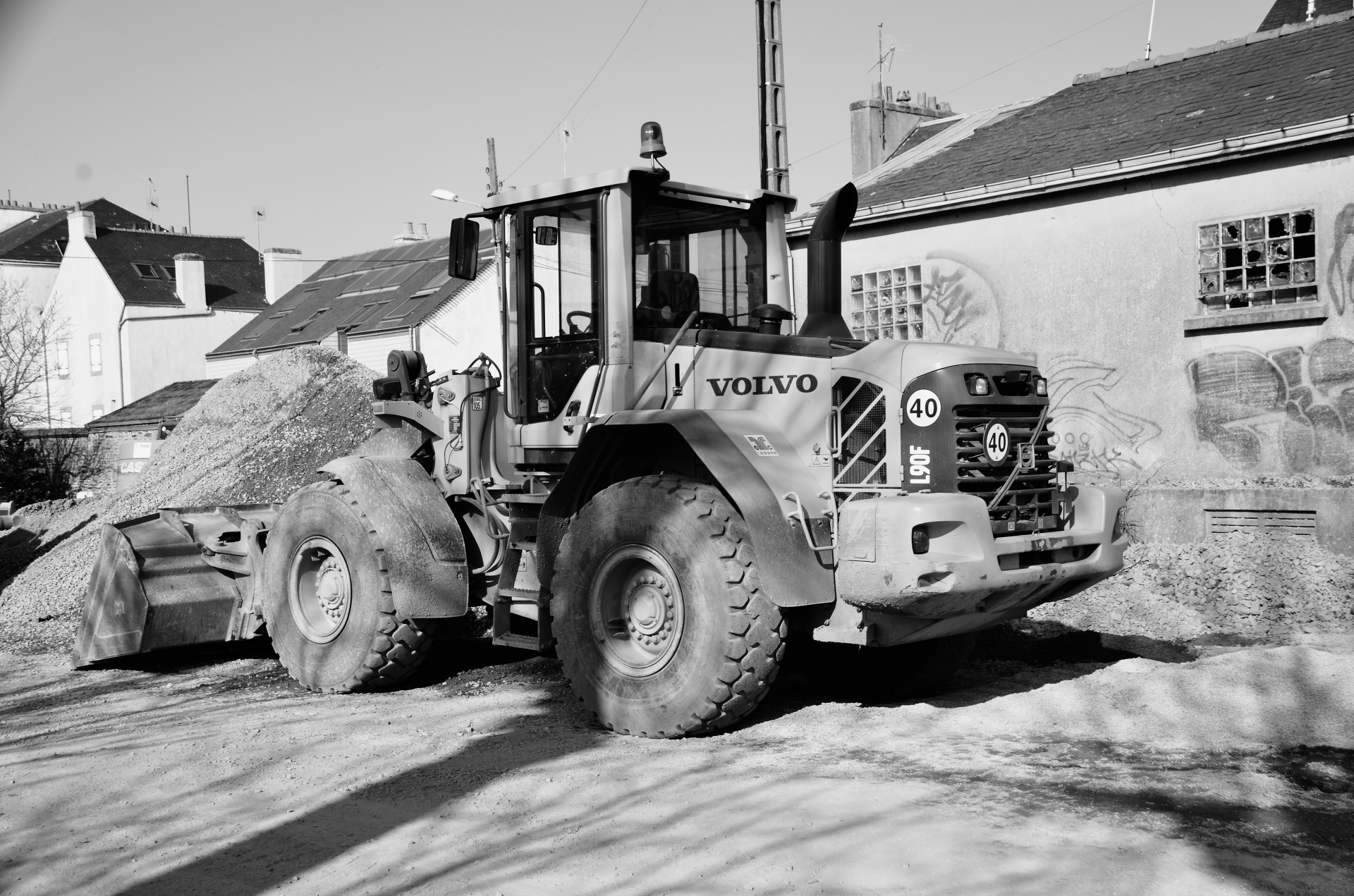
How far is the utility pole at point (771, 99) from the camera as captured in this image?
57.7ft

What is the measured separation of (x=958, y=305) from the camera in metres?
14.8

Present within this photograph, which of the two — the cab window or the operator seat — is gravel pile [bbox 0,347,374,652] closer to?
the cab window

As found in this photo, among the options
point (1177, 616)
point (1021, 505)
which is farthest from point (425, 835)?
point (1177, 616)

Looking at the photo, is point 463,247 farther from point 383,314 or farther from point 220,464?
point 383,314

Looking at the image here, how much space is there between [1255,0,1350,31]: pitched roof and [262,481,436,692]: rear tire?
2142 cm

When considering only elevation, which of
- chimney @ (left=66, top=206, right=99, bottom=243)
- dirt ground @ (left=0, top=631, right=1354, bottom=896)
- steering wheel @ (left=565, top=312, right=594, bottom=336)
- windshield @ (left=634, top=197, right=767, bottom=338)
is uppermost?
chimney @ (left=66, top=206, right=99, bottom=243)

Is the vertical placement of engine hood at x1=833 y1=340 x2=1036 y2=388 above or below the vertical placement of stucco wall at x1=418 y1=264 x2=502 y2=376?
below

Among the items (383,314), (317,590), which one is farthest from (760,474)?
(383,314)

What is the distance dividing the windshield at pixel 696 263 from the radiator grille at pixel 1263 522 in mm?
5596

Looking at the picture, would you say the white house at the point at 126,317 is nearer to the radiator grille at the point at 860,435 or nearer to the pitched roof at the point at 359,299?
the pitched roof at the point at 359,299

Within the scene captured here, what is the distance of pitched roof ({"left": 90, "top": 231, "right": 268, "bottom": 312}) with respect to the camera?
42.0 m

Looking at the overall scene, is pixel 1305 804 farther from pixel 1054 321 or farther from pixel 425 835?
pixel 1054 321

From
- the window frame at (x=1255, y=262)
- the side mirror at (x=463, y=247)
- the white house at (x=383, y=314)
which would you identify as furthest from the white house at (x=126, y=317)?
the side mirror at (x=463, y=247)

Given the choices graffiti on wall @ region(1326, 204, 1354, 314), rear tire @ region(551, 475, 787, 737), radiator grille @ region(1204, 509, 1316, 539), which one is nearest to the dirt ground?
rear tire @ region(551, 475, 787, 737)
